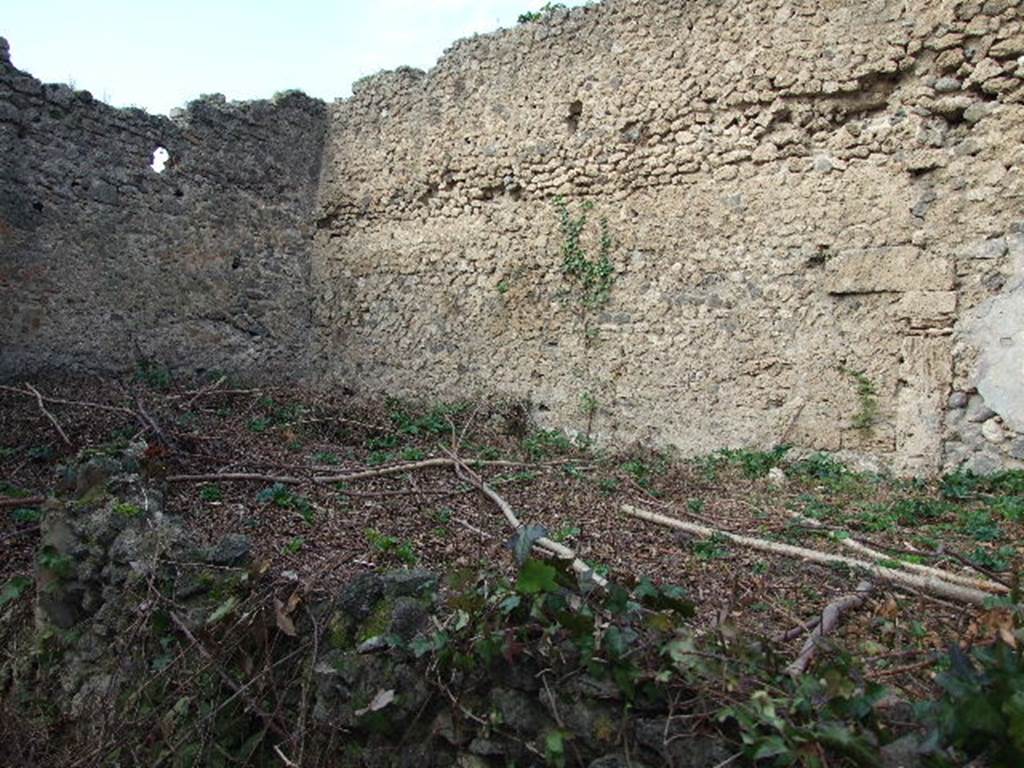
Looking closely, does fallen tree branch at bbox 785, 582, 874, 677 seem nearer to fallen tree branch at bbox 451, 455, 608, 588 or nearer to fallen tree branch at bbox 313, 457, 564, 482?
fallen tree branch at bbox 451, 455, 608, 588

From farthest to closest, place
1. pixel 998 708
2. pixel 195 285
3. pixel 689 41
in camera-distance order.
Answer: pixel 195 285
pixel 689 41
pixel 998 708

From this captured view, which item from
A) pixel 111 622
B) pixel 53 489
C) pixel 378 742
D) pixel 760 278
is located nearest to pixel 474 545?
pixel 378 742

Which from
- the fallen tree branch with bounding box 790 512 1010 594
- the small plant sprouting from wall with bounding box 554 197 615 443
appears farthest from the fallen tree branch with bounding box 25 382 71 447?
the fallen tree branch with bounding box 790 512 1010 594

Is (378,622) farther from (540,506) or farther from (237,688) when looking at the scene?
(540,506)

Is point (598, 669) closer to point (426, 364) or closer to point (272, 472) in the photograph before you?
point (272, 472)

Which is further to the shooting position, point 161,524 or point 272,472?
point 272,472

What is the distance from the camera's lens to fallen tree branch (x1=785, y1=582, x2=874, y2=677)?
7.97 feet

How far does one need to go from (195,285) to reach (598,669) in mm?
8163

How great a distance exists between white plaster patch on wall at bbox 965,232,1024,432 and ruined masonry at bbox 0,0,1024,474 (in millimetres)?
15

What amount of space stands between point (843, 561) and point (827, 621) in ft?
2.95

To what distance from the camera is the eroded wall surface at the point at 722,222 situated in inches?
233

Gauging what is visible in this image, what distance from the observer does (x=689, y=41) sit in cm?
730

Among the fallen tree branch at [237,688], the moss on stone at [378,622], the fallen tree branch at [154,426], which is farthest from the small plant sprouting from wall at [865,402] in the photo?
the fallen tree branch at [154,426]

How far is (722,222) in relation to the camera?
7094mm
